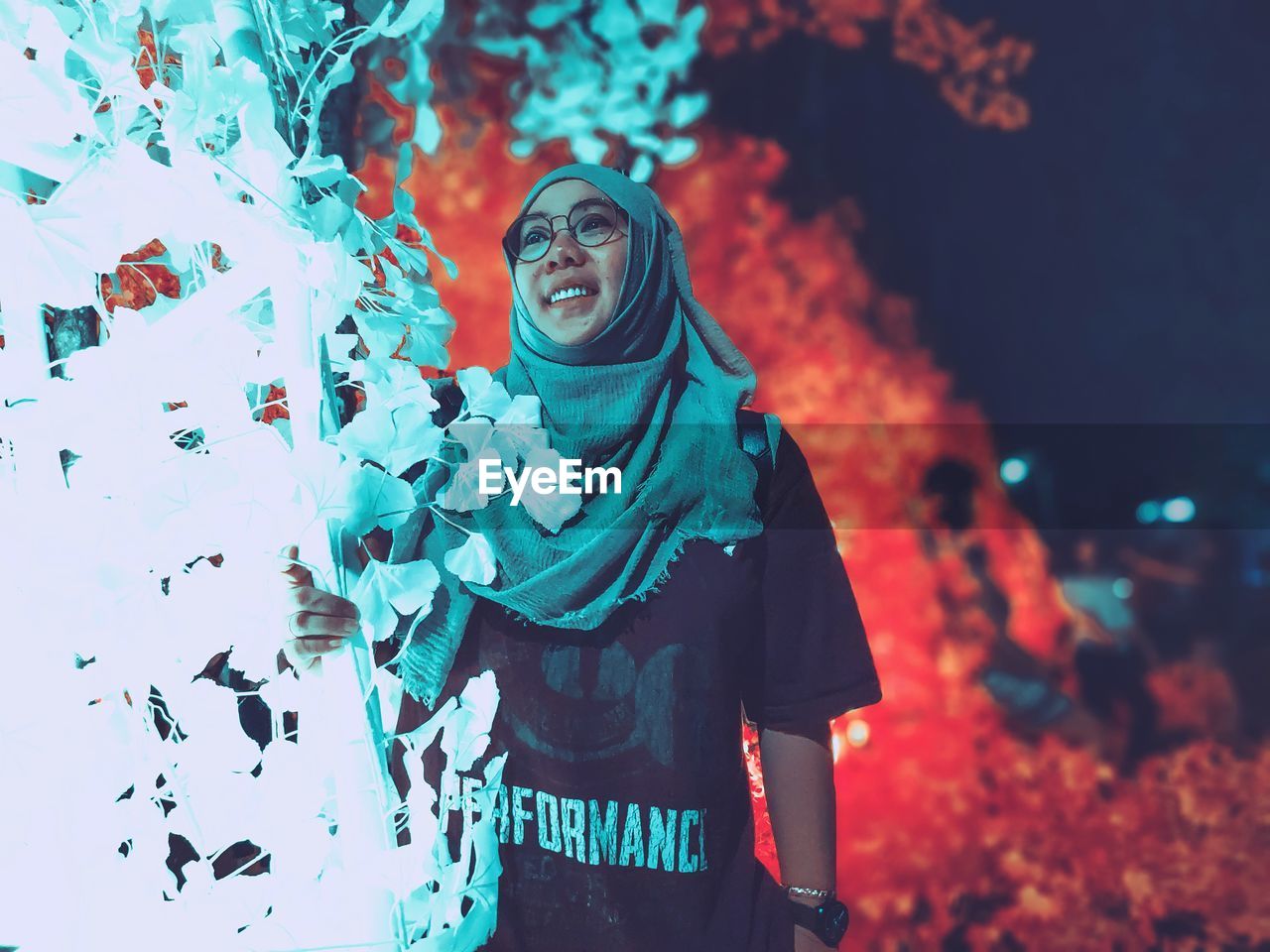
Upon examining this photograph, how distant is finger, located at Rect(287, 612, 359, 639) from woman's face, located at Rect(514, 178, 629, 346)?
56cm

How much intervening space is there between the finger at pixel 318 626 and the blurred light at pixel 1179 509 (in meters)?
1.38

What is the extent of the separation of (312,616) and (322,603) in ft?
0.03

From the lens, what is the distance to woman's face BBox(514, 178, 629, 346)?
102 cm

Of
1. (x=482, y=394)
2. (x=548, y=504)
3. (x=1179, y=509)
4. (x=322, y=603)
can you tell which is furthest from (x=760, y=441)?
(x=1179, y=509)

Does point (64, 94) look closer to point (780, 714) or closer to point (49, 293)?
point (49, 293)

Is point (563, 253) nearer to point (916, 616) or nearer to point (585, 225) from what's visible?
point (585, 225)

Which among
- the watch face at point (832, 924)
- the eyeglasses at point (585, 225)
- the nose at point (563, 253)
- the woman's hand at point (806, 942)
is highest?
the eyeglasses at point (585, 225)

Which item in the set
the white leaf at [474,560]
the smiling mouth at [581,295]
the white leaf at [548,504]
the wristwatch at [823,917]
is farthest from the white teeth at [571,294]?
the wristwatch at [823,917]

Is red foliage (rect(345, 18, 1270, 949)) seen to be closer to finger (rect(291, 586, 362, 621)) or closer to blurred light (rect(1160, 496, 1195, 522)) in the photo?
blurred light (rect(1160, 496, 1195, 522))

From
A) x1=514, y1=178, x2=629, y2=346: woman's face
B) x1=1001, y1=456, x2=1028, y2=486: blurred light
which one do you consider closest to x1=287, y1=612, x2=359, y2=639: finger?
x1=514, y1=178, x2=629, y2=346: woman's face

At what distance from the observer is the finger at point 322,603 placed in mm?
537

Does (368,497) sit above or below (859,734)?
above

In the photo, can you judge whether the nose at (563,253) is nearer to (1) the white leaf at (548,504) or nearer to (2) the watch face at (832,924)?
(1) the white leaf at (548,504)

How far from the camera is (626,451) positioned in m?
1.03
